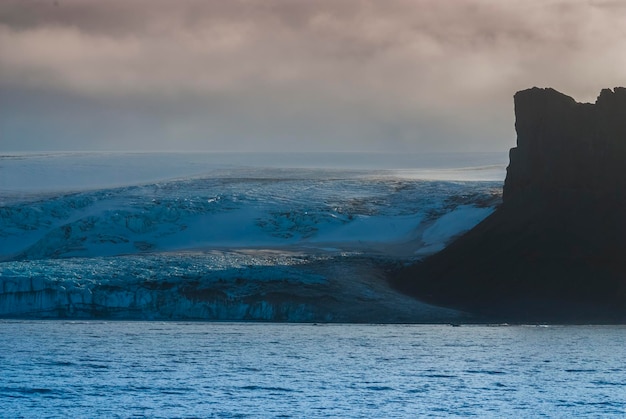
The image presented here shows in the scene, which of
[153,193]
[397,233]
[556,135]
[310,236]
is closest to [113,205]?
[153,193]

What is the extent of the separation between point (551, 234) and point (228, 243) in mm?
23902

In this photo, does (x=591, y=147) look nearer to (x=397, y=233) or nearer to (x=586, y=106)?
(x=586, y=106)

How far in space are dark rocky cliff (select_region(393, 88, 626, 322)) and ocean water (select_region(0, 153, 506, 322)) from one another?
3.52 metres

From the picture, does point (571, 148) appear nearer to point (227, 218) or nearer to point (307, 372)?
point (227, 218)

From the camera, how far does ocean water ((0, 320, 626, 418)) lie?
115ft

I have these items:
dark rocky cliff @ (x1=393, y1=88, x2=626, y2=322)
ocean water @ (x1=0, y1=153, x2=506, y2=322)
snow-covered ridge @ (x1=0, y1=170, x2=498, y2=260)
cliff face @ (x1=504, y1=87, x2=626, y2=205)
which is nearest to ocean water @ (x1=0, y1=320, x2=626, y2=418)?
ocean water @ (x1=0, y1=153, x2=506, y2=322)

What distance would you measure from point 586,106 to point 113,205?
36849 mm

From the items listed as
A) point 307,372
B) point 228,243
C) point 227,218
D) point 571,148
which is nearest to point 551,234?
point 571,148

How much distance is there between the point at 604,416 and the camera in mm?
33562

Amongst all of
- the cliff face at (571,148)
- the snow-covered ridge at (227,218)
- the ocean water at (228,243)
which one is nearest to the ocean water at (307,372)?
the ocean water at (228,243)

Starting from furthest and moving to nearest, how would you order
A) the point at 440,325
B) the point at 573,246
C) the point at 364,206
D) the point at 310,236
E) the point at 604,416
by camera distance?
the point at 364,206
the point at 310,236
the point at 573,246
the point at 440,325
the point at 604,416

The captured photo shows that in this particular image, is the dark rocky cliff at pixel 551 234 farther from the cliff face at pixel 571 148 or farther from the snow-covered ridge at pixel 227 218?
the snow-covered ridge at pixel 227 218

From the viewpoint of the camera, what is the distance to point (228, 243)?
85188 mm

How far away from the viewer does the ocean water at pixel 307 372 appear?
115 ft
